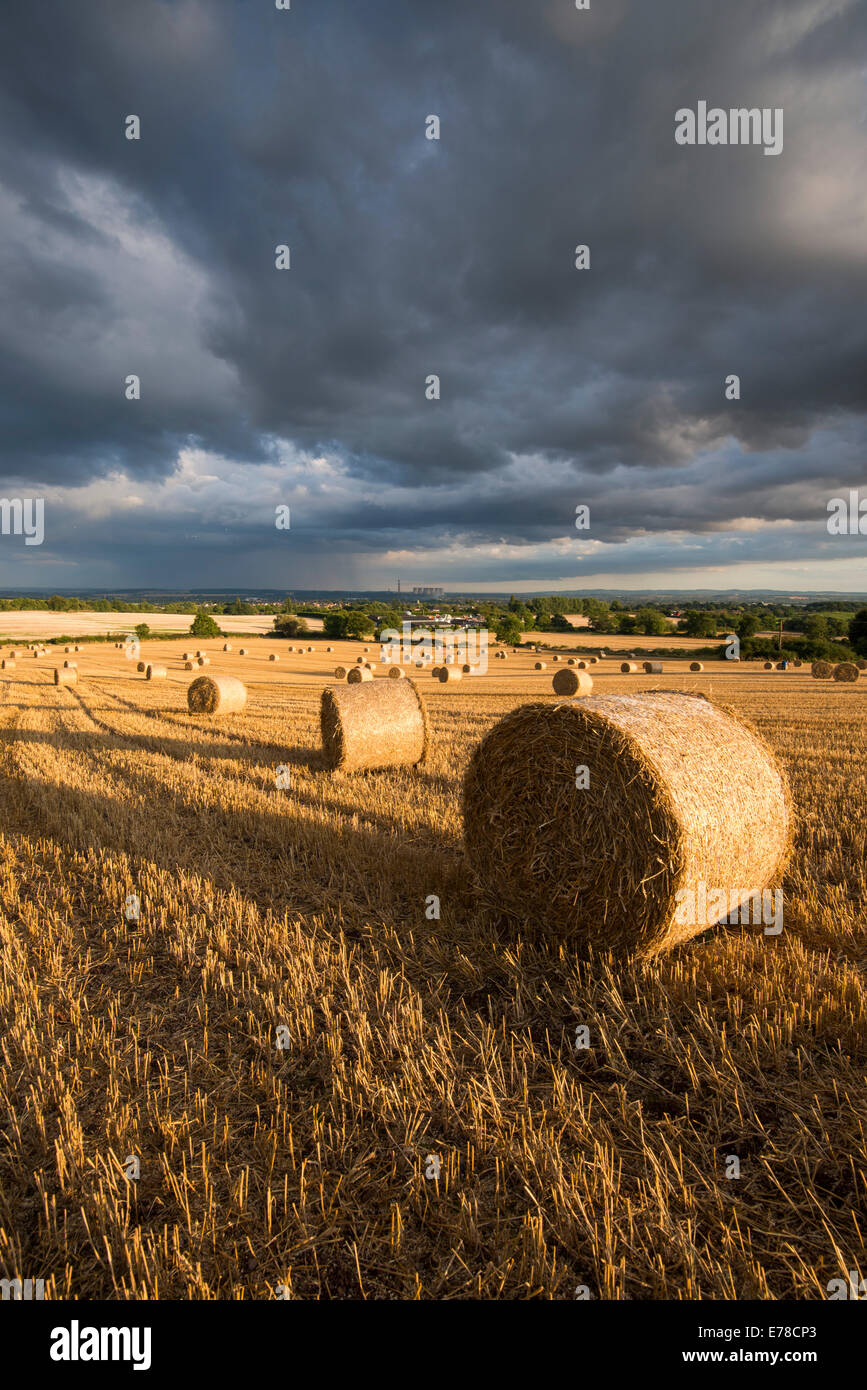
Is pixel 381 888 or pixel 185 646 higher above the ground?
pixel 185 646

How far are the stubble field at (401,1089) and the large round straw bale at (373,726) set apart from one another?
447cm

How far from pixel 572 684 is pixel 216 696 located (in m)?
14.9

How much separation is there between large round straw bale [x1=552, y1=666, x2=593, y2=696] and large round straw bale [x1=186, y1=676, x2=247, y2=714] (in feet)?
45.2

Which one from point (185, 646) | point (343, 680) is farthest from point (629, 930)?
point (185, 646)

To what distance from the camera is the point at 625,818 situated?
195 inches

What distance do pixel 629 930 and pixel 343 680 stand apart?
3040cm

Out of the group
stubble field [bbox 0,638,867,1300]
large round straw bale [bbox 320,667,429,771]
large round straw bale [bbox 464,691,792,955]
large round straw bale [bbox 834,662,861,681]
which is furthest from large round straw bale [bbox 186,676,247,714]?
large round straw bale [bbox 834,662,861,681]

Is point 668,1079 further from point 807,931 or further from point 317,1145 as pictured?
point 807,931

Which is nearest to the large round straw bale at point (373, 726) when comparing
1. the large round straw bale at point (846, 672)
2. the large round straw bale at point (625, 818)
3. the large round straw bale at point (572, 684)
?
the large round straw bale at point (625, 818)

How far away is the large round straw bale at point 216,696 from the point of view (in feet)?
65.4

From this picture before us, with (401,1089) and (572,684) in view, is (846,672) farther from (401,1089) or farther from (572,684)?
(401,1089)

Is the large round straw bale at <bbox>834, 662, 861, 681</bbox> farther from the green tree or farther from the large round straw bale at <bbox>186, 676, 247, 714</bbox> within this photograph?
the green tree

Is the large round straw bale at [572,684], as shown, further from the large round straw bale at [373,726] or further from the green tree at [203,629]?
the green tree at [203,629]
